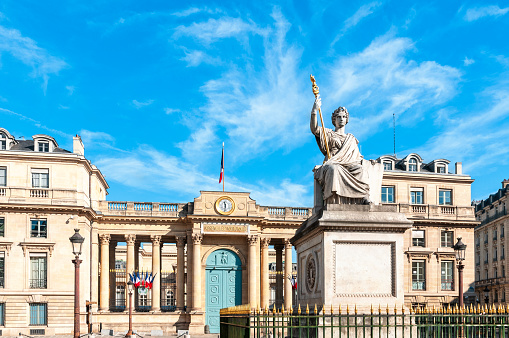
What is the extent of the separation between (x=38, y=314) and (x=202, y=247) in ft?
44.1

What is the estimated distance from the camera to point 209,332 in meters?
50.6

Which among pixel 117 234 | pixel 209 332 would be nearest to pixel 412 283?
pixel 209 332

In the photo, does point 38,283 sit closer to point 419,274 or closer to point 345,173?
point 419,274

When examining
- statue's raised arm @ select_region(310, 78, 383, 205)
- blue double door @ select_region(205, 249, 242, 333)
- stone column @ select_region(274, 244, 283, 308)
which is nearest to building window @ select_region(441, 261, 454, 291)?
stone column @ select_region(274, 244, 283, 308)

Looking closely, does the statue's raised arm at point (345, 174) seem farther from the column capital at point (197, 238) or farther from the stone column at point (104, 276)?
the stone column at point (104, 276)

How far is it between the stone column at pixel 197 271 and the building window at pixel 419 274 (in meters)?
17.5

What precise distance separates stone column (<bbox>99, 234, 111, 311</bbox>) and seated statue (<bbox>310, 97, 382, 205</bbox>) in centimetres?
4045

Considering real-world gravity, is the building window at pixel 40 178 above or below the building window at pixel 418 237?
above

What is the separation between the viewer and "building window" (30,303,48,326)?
1786 inches

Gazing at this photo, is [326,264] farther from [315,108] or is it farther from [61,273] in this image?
[61,273]

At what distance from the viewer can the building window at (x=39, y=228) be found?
1831 inches

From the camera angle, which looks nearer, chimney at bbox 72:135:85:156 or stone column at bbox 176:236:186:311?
chimney at bbox 72:135:85:156

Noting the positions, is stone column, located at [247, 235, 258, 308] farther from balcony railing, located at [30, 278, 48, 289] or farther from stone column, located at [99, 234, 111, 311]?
balcony railing, located at [30, 278, 48, 289]

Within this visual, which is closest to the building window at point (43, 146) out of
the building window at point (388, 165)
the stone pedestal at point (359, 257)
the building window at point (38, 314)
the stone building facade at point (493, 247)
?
the building window at point (38, 314)
